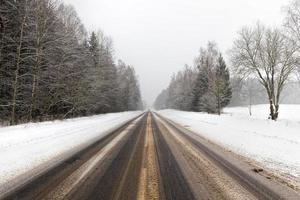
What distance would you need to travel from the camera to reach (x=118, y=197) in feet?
12.2

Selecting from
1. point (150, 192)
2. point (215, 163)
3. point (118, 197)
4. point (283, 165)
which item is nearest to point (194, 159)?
point (215, 163)

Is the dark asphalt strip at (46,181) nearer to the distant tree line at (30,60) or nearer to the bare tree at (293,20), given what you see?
the distant tree line at (30,60)

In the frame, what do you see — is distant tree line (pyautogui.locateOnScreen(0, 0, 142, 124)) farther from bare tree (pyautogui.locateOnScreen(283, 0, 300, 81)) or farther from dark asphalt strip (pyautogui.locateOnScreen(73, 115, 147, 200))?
bare tree (pyautogui.locateOnScreen(283, 0, 300, 81))

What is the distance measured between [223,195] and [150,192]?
128 cm

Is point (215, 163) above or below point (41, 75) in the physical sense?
below

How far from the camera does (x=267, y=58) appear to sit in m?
23.6

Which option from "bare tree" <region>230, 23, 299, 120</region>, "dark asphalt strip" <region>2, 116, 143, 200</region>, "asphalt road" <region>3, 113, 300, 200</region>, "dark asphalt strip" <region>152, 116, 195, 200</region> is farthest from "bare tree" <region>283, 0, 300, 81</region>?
"dark asphalt strip" <region>2, 116, 143, 200</region>

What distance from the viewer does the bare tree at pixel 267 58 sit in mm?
21609

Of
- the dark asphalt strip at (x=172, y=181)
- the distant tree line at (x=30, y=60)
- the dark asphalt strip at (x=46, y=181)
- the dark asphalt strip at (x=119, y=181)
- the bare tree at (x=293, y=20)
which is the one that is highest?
the bare tree at (x=293, y=20)

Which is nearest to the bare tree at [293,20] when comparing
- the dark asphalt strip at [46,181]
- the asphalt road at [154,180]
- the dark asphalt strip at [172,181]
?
the asphalt road at [154,180]

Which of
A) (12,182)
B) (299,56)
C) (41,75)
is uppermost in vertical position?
(299,56)

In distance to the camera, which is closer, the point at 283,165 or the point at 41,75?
the point at 283,165

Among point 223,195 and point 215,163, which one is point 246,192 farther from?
point 215,163

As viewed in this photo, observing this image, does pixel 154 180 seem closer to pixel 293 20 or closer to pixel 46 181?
pixel 46 181
